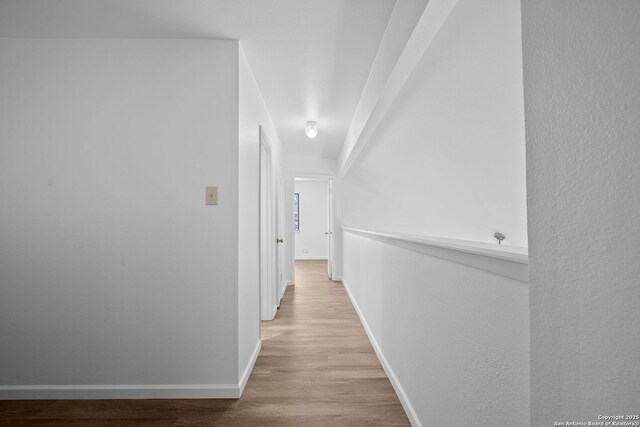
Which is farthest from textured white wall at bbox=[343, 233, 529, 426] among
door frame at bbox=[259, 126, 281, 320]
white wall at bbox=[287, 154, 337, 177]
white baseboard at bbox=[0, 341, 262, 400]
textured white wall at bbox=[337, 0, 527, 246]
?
white wall at bbox=[287, 154, 337, 177]

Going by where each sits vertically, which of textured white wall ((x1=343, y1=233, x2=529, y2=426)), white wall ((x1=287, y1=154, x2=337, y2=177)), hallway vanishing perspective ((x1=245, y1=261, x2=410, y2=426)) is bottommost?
hallway vanishing perspective ((x1=245, y1=261, x2=410, y2=426))

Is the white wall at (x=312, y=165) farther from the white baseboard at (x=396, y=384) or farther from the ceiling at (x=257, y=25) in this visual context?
the white baseboard at (x=396, y=384)

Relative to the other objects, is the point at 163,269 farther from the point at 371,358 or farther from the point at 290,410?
the point at 371,358

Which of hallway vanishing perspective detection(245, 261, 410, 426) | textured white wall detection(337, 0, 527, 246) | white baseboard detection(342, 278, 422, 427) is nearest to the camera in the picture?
textured white wall detection(337, 0, 527, 246)

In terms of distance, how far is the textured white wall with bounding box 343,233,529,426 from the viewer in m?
0.88

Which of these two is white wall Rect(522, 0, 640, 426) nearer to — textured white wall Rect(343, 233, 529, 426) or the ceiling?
textured white wall Rect(343, 233, 529, 426)

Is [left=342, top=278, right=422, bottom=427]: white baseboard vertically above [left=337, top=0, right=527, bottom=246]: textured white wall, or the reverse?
[left=337, top=0, right=527, bottom=246]: textured white wall

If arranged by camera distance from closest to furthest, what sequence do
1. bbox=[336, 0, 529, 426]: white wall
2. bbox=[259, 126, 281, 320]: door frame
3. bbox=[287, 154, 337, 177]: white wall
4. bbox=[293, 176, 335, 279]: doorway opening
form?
bbox=[336, 0, 529, 426]: white wall
bbox=[259, 126, 281, 320]: door frame
bbox=[287, 154, 337, 177]: white wall
bbox=[293, 176, 335, 279]: doorway opening

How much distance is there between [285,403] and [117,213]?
5.10ft

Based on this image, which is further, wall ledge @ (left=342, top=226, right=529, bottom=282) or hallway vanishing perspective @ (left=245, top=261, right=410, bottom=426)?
hallway vanishing perspective @ (left=245, top=261, right=410, bottom=426)

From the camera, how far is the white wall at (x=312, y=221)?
33.0 feet

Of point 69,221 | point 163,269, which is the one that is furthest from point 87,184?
point 163,269

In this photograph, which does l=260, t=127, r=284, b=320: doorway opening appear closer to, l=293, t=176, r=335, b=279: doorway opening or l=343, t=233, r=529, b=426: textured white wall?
l=343, t=233, r=529, b=426: textured white wall

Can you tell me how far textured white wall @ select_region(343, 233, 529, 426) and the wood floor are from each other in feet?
0.75
